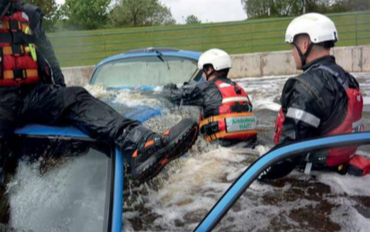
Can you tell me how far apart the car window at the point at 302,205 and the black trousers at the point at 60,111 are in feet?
2.87

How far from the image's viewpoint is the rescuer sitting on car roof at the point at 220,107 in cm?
446

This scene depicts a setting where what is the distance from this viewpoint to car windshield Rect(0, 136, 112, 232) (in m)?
2.07

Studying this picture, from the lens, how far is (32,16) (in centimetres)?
304

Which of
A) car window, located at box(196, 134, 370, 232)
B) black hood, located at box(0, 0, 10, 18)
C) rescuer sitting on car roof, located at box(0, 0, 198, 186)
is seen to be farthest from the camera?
black hood, located at box(0, 0, 10, 18)

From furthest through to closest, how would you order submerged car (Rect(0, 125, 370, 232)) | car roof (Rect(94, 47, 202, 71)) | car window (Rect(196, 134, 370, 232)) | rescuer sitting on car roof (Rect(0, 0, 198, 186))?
car roof (Rect(94, 47, 202, 71))
rescuer sitting on car roof (Rect(0, 0, 198, 186))
car window (Rect(196, 134, 370, 232))
submerged car (Rect(0, 125, 370, 232))

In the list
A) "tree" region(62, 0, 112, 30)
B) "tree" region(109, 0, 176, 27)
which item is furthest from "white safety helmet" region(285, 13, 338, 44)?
"tree" region(62, 0, 112, 30)

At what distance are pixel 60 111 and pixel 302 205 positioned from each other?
1600 millimetres

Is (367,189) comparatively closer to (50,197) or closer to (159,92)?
(50,197)

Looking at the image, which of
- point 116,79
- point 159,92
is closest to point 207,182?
point 159,92

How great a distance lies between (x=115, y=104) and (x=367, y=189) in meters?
1.98

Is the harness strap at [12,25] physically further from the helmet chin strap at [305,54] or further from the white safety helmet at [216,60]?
the white safety helmet at [216,60]

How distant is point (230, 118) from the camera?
4.44 m

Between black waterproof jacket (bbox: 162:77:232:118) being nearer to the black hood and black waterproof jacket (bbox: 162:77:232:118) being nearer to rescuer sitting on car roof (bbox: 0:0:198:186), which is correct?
rescuer sitting on car roof (bbox: 0:0:198:186)

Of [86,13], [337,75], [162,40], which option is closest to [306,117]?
[337,75]
